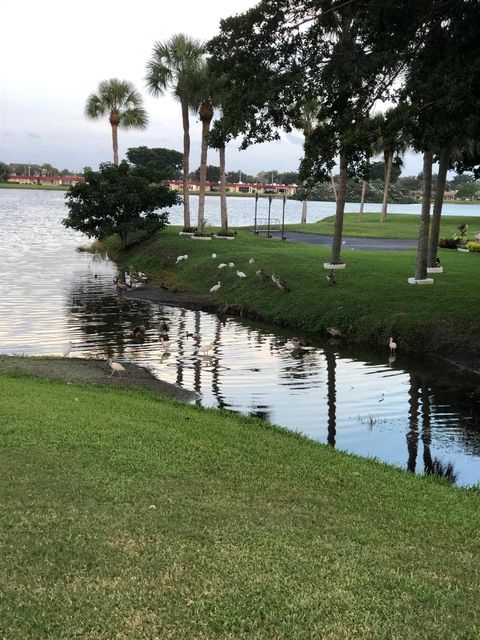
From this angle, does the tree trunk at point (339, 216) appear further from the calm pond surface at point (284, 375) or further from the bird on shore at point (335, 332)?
the bird on shore at point (335, 332)

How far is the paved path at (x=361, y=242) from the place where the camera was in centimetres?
4238

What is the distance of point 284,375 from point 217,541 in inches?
467

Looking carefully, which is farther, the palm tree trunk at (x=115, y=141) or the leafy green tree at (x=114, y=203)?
the palm tree trunk at (x=115, y=141)

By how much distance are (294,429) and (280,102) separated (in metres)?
8.83

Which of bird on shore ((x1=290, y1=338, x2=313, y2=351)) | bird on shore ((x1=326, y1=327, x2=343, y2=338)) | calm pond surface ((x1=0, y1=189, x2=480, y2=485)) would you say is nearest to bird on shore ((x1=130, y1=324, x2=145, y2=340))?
calm pond surface ((x1=0, y1=189, x2=480, y2=485))

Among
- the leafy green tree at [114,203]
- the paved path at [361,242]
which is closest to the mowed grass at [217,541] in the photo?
the paved path at [361,242]

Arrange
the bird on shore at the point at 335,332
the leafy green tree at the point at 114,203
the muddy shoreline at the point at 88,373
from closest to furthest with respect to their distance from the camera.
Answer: the muddy shoreline at the point at 88,373
the bird on shore at the point at 335,332
the leafy green tree at the point at 114,203

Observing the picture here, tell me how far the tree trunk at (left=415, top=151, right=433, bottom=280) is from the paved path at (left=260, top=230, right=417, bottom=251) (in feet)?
53.3

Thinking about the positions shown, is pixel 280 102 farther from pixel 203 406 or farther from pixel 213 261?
pixel 213 261

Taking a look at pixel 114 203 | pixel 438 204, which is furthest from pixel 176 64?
pixel 438 204

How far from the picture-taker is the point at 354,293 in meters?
24.8

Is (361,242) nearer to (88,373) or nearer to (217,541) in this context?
(88,373)

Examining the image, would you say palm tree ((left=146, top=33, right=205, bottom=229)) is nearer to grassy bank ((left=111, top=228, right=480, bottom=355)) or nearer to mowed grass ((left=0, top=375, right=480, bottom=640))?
grassy bank ((left=111, top=228, right=480, bottom=355))

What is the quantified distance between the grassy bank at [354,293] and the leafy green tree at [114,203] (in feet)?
21.0
